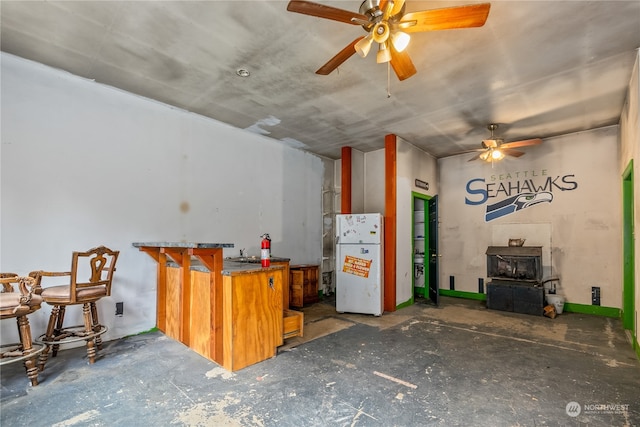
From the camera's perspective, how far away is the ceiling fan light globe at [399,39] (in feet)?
7.04

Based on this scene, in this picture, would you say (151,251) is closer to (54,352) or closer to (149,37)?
(54,352)

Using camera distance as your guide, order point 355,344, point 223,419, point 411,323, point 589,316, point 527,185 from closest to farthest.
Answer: point 223,419 < point 355,344 < point 411,323 < point 589,316 < point 527,185

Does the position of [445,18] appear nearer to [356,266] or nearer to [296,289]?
[356,266]

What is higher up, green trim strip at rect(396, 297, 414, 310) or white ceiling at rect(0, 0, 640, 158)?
white ceiling at rect(0, 0, 640, 158)

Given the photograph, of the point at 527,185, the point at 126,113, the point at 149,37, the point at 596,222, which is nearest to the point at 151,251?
the point at 126,113

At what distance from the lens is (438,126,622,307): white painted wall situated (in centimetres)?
493

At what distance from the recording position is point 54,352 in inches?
121

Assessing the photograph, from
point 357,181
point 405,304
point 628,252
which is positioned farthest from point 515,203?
point 357,181

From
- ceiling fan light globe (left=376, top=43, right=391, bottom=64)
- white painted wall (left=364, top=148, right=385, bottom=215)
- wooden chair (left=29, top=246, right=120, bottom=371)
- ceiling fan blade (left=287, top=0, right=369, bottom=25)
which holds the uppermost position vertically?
ceiling fan blade (left=287, top=0, right=369, bottom=25)

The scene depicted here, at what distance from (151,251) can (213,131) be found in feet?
6.49

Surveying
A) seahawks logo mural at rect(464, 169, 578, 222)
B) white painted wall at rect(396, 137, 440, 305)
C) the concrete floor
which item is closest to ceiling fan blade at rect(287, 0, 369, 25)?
the concrete floor

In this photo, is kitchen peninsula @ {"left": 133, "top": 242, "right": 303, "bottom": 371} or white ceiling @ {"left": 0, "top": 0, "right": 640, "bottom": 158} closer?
white ceiling @ {"left": 0, "top": 0, "right": 640, "bottom": 158}

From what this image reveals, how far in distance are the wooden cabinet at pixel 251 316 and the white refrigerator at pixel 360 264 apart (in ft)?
6.50

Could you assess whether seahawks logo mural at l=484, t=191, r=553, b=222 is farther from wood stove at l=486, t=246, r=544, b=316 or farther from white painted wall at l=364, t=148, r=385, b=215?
white painted wall at l=364, t=148, r=385, b=215
